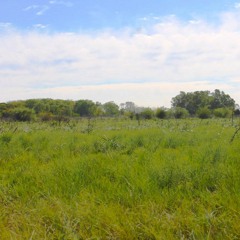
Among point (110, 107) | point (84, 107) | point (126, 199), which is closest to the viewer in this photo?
point (126, 199)

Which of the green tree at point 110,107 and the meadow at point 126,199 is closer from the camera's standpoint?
the meadow at point 126,199

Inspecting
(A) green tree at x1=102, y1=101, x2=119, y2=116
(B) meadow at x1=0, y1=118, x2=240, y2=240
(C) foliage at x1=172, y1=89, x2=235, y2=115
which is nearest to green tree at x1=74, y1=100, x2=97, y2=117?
(A) green tree at x1=102, y1=101, x2=119, y2=116

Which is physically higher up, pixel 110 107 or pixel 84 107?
pixel 110 107

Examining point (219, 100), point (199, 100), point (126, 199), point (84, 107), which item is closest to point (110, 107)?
point (84, 107)

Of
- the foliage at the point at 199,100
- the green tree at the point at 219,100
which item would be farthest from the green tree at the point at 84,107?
the green tree at the point at 219,100

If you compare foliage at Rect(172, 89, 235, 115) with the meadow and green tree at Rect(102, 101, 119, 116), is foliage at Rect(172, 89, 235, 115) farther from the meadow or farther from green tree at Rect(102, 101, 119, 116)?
the meadow

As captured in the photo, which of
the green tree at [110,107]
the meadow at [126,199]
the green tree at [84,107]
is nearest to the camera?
the meadow at [126,199]

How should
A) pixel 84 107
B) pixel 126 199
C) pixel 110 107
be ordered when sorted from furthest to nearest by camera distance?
pixel 110 107
pixel 84 107
pixel 126 199

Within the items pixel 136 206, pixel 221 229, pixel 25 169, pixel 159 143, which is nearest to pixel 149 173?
pixel 136 206

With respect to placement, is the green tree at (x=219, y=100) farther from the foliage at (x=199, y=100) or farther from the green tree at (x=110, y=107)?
the green tree at (x=110, y=107)

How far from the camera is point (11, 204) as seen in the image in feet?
10.5

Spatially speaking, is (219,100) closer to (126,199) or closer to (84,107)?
(84,107)

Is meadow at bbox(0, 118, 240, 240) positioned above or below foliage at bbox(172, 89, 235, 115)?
below

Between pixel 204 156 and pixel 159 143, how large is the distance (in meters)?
2.15
